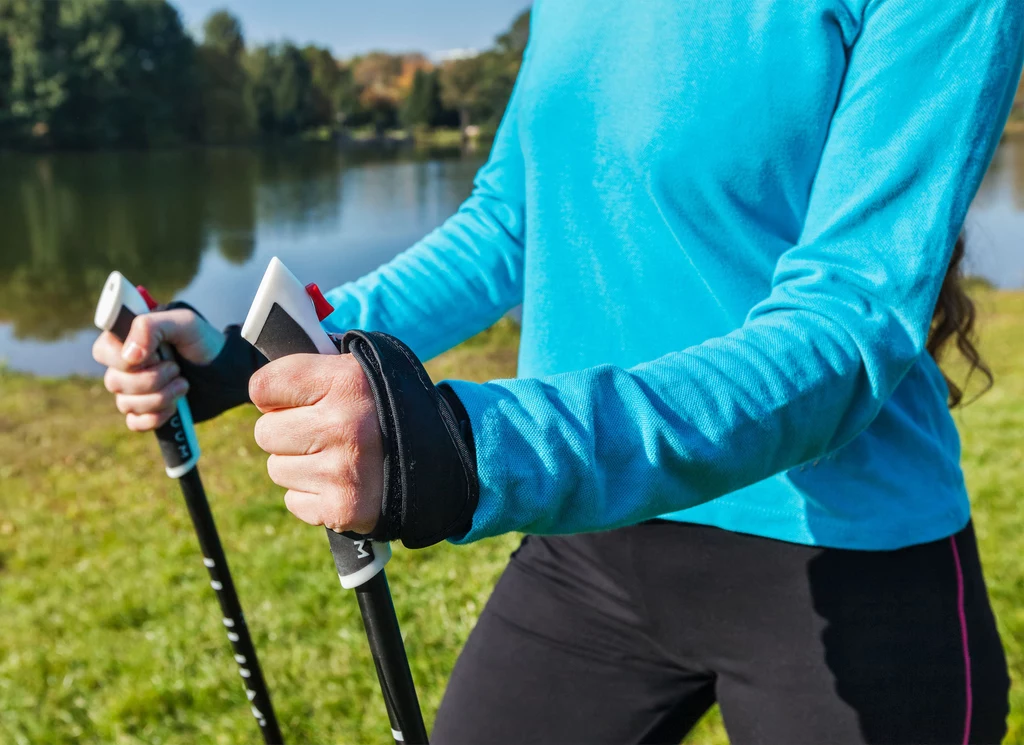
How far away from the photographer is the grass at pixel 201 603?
A: 3.43 meters

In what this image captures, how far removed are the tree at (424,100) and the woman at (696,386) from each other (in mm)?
78064

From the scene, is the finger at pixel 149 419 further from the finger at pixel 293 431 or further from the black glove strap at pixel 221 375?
the finger at pixel 293 431

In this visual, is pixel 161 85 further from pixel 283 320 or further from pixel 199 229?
pixel 283 320

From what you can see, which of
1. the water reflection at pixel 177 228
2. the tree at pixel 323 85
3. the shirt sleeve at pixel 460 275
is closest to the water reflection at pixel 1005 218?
the shirt sleeve at pixel 460 275

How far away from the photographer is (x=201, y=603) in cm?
427

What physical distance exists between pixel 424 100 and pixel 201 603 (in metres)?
77.3

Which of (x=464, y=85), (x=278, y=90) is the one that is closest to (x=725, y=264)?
(x=464, y=85)

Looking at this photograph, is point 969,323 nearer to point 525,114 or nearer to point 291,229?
point 525,114

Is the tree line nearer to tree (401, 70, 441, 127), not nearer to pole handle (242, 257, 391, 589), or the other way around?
tree (401, 70, 441, 127)

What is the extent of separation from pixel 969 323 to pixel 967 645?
0.76m

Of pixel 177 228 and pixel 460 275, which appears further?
pixel 177 228

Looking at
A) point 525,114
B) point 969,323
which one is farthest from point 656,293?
point 969,323

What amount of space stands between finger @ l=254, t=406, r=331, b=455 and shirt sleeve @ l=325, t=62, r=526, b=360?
2.87 ft

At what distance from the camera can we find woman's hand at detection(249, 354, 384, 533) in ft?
3.12
